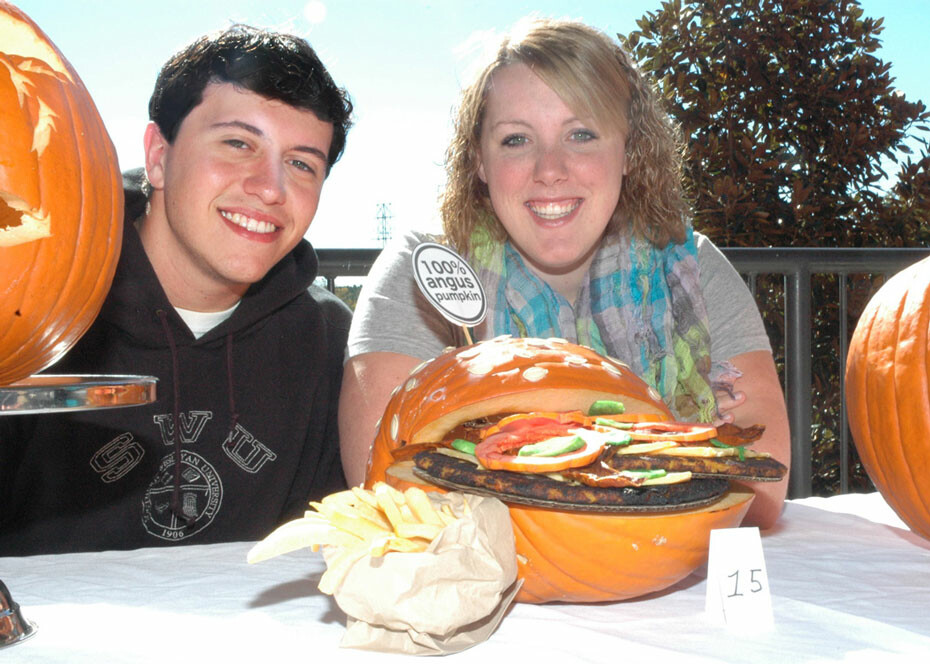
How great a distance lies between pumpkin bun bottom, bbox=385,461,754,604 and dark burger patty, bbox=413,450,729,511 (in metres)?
0.02

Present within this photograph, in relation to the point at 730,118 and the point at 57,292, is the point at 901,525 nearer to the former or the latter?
the point at 57,292

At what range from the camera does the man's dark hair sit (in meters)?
1.75

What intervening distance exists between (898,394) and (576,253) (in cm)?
83

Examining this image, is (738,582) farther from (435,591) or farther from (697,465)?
(435,591)

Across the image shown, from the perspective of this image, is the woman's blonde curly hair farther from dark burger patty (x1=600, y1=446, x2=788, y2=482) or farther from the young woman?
dark burger patty (x1=600, y1=446, x2=788, y2=482)

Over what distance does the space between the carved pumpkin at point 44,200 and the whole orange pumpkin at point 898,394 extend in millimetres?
1147

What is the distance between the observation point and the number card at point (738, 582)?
907 millimetres

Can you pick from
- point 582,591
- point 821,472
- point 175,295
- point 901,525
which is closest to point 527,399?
point 582,591

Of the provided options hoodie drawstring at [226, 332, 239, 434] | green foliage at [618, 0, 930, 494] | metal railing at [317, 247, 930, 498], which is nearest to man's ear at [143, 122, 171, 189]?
hoodie drawstring at [226, 332, 239, 434]

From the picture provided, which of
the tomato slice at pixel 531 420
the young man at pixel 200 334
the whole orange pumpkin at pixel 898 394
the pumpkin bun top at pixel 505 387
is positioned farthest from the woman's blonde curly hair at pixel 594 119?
the tomato slice at pixel 531 420

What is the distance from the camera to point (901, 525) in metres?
1.43

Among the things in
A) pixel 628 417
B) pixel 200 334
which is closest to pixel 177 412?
pixel 200 334

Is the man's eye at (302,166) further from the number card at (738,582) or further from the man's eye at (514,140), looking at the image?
the number card at (738,582)

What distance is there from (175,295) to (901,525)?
61.7 inches
